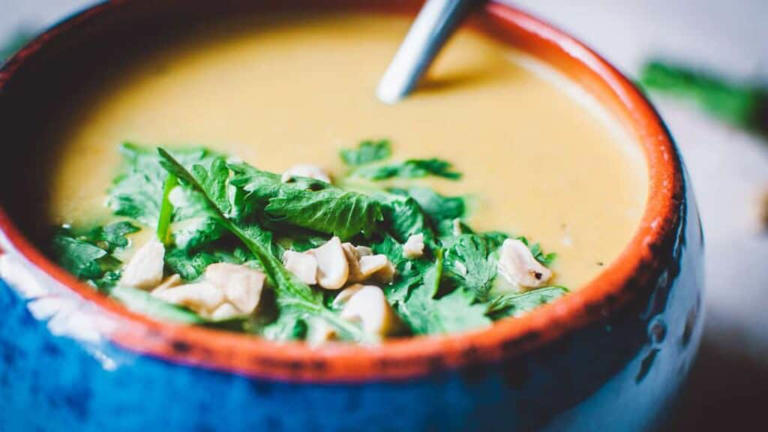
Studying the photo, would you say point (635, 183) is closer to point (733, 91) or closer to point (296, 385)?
point (296, 385)

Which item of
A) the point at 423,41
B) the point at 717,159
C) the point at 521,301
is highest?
the point at 423,41

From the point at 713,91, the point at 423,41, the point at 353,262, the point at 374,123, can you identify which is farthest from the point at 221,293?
the point at 713,91

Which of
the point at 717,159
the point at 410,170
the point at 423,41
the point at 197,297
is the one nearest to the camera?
the point at 197,297

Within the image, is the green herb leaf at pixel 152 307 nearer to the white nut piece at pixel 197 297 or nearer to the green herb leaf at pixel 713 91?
the white nut piece at pixel 197 297

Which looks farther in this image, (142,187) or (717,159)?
(717,159)

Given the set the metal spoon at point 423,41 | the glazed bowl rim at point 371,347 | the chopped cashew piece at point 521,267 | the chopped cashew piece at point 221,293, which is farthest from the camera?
the metal spoon at point 423,41

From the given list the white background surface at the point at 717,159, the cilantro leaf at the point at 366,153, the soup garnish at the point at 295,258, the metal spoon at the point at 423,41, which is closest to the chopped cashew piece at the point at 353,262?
the soup garnish at the point at 295,258

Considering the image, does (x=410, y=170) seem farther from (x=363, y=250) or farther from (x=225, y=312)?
(x=225, y=312)
